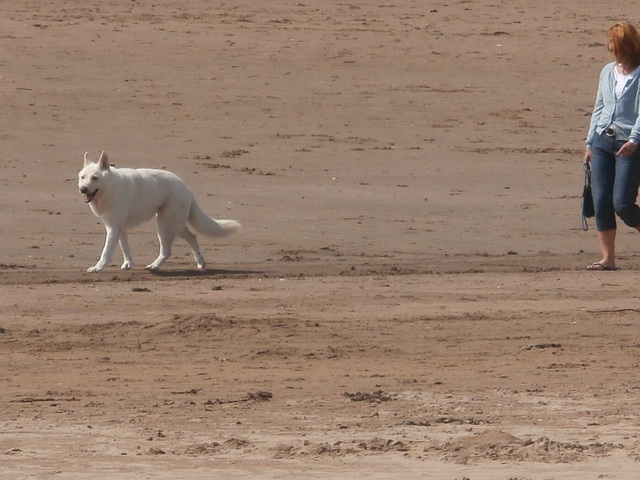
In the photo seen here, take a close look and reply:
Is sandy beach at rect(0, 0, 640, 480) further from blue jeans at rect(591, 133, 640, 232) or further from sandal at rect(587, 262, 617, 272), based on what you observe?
blue jeans at rect(591, 133, 640, 232)

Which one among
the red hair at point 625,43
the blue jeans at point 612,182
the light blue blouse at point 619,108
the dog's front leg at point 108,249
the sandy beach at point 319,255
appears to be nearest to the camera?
the sandy beach at point 319,255

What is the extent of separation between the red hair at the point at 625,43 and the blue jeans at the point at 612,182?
559 millimetres

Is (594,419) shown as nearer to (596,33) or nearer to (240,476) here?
(240,476)

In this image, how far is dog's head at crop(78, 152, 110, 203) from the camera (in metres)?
11.6

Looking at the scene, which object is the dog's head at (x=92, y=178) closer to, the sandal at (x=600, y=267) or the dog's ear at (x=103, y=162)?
the dog's ear at (x=103, y=162)

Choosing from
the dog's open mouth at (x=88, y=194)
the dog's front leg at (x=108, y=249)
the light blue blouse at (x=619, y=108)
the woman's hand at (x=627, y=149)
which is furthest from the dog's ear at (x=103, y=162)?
the woman's hand at (x=627, y=149)

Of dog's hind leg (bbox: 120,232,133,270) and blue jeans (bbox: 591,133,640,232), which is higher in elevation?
blue jeans (bbox: 591,133,640,232)

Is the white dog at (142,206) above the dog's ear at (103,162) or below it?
below

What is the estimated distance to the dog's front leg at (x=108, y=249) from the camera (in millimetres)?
11156

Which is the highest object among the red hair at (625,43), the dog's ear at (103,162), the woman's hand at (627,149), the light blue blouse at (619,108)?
the red hair at (625,43)

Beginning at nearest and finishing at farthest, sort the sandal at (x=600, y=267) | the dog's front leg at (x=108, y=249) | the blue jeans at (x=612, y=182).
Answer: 1. the blue jeans at (x=612, y=182)
2. the sandal at (x=600, y=267)
3. the dog's front leg at (x=108, y=249)

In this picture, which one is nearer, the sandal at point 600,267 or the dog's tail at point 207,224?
the sandal at point 600,267

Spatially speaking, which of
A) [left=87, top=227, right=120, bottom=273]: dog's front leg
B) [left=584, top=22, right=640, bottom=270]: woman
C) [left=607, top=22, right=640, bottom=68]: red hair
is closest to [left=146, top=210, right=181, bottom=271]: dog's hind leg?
[left=87, top=227, right=120, bottom=273]: dog's front leg

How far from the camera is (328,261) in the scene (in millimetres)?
11656
